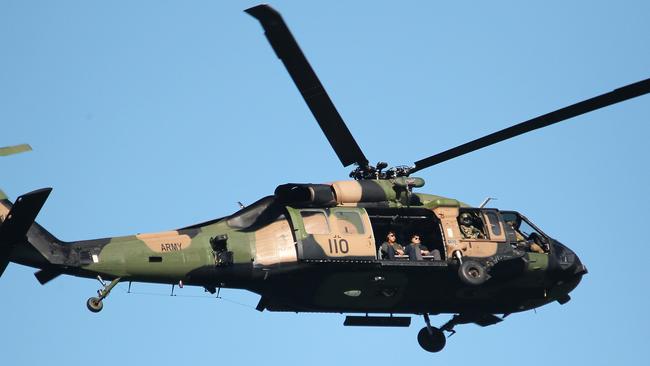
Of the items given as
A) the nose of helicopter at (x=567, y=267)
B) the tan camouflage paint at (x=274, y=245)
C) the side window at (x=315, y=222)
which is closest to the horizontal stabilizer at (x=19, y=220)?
the tan camouflage paint at (x=274, y=245)

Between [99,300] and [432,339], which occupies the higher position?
[99,300]

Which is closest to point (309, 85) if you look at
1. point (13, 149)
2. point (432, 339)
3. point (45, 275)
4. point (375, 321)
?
point (375, 321)

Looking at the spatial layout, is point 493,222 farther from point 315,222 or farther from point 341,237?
point 315,222

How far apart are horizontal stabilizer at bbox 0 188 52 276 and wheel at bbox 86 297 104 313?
5.64 feet

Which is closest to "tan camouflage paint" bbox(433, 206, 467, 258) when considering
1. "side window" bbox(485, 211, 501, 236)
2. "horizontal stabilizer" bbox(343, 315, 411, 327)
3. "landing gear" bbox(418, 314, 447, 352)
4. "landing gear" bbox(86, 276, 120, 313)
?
"side window" bbox(485, 211, 501, 236)

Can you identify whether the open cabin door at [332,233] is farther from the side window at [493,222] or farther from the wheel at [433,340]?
the wheel at [433,340]

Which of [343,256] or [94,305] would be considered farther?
[343,256]

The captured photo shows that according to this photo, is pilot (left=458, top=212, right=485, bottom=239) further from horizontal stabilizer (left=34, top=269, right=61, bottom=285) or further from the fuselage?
horizontal stabilizer (left=34, top=269, right=61, bottom=285)

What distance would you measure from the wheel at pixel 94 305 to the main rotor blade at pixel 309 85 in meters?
6.03

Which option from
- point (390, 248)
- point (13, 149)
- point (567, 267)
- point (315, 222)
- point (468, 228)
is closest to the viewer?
point (13, 149)

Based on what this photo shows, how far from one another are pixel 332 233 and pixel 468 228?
353 centimetres

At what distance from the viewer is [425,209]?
3091cm

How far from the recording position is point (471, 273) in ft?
98.0

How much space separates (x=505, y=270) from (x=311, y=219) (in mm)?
4436
